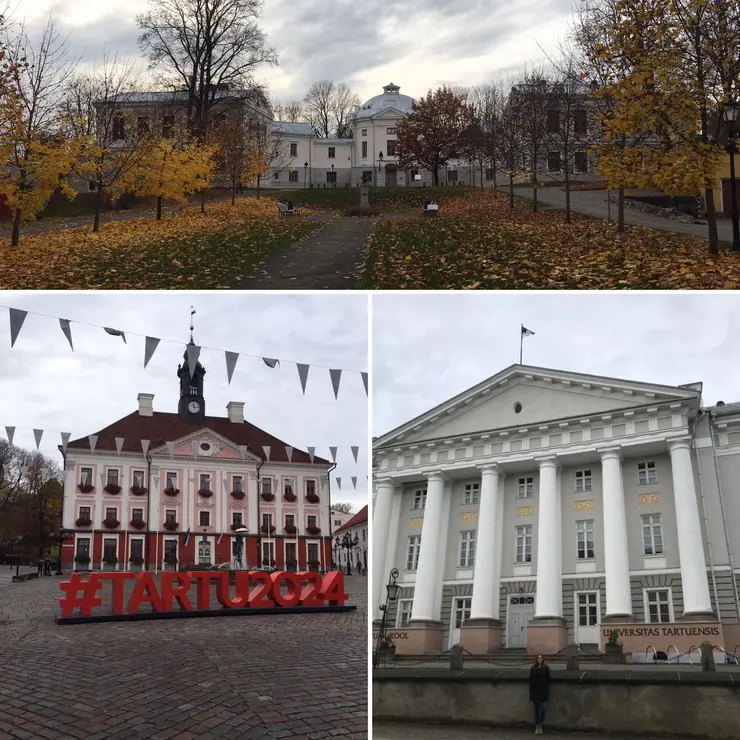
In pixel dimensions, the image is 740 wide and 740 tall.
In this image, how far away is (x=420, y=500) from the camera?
770 inches

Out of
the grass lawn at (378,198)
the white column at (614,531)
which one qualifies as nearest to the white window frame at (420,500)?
the white column at (614,531)

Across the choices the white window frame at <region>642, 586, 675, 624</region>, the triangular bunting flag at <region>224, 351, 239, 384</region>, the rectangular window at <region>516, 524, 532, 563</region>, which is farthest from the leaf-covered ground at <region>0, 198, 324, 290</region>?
the white window frame at <region>642, 586, 675, 624</region>

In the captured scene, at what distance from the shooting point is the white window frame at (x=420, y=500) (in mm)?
19266

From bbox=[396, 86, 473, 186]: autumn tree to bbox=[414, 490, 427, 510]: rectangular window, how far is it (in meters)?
37.5

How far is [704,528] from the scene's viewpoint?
2331cm

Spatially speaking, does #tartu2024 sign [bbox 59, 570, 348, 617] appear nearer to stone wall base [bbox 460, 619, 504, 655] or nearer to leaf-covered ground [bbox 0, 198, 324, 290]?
stone wall base [bbox 460, 619, 504, 655]

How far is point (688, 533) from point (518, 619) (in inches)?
219

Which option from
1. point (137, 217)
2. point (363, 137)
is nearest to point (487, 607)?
point (137, 217)

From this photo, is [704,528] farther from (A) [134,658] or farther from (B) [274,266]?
(A) [134,658]

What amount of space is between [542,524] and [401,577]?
7673mm

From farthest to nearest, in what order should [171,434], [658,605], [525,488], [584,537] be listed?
1. [171,434]
2. [584,537]
3. [525,488]
4. [658,605]

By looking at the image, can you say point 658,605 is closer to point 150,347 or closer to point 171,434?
point 150,347

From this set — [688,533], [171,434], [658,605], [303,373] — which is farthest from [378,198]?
[303,373]

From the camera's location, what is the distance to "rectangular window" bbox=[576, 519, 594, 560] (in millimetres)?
25766
